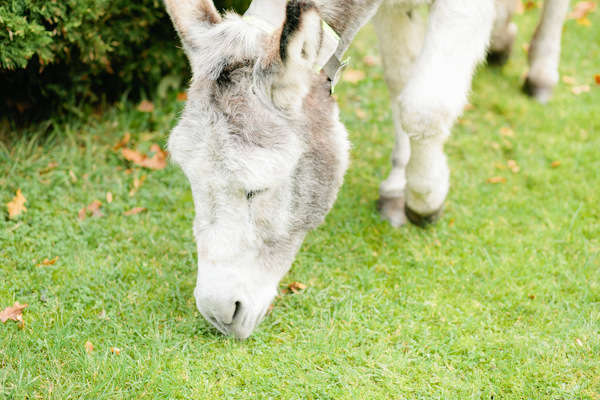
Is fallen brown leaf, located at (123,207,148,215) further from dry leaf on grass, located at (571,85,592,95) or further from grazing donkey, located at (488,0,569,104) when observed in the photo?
dry leaf on grass, located at (571,85,592,95)

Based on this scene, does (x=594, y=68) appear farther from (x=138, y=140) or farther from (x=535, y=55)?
(x=138, y=140)

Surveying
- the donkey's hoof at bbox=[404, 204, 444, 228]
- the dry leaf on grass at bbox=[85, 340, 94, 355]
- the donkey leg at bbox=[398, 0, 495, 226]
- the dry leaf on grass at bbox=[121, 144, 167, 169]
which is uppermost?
the donkey leg at bbox=[398, 0, 495, 226]

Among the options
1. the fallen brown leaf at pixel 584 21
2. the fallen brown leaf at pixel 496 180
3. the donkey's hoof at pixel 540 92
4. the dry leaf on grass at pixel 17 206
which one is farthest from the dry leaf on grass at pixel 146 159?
the fallen brown leaf at pixel 584 21

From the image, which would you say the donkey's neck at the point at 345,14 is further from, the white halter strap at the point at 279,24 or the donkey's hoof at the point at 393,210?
the donkey's hoof at the point at 393,210

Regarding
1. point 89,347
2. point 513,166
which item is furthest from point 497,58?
point 89,347

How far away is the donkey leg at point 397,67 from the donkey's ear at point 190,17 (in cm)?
152

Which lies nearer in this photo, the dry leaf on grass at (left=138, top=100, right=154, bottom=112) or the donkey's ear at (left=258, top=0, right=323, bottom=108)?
the donkey's ear at (left=258, top=0, right=323, bottom=108)

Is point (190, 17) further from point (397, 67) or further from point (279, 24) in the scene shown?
point (397, 67)

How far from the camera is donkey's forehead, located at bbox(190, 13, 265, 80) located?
2520 millimetres

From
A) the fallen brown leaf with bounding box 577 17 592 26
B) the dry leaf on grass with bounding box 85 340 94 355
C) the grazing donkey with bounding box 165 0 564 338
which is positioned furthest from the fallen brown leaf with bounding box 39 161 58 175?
the fallen brown leaf with bounding box 577 17 592 26

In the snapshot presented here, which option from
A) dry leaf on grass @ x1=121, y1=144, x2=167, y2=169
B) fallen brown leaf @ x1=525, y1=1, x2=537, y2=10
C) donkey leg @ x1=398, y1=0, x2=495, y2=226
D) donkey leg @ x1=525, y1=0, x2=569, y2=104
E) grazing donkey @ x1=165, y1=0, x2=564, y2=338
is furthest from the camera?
fallen brown leaf @ x1=525, y1=1, x2=537, y2=10

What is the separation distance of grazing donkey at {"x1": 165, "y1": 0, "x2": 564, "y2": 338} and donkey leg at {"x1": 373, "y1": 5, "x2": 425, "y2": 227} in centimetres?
81

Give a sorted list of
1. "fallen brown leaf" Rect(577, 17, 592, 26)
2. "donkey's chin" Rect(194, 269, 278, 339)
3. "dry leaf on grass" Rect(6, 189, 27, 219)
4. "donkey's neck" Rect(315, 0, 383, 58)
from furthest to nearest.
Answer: "fallen brown leaf" Rect(577, 17, 592, 26)
"dry leaf on grass" Rect(6, 189, 27, 219)
"donkey's neck" Rect(315, 0, 383, 58)
"donkey's chin" Rect(194, 269, 278, 339)

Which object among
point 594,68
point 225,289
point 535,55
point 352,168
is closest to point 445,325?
point 225,289
